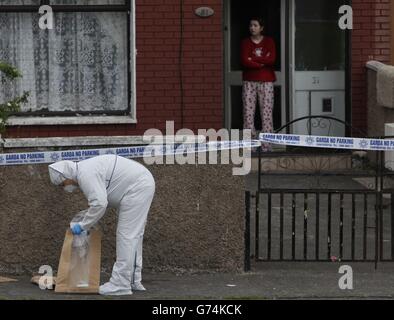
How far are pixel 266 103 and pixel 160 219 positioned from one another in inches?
216

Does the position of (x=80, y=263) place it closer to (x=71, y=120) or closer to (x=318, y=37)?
(x=71, y=120)

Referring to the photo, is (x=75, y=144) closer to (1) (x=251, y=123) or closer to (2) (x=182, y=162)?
(2) (x=182, y=162)

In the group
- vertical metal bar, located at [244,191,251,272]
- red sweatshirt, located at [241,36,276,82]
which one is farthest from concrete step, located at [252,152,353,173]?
vertical metal bar, located at [244,191,251,272]

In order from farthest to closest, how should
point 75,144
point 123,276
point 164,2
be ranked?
point 164,2, point 75,144, point 123,276

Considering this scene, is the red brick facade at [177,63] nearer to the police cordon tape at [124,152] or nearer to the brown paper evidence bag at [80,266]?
the police cordon tape at [124,152]

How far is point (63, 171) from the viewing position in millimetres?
8539

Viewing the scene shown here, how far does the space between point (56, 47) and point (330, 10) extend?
3.82 meters

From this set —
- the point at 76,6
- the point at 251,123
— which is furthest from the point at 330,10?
the point at 76,6

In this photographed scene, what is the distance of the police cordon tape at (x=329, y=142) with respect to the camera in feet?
32.3

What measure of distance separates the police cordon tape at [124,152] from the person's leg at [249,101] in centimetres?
537

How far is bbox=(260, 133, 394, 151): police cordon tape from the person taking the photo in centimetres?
986

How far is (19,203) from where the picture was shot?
9.48 meters

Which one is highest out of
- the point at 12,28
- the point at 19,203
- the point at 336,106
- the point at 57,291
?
the point at 12,28

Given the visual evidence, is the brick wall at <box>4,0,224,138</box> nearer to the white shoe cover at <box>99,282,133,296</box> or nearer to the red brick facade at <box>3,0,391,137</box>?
the red brick facade at <box>3,0,391,137</box>
